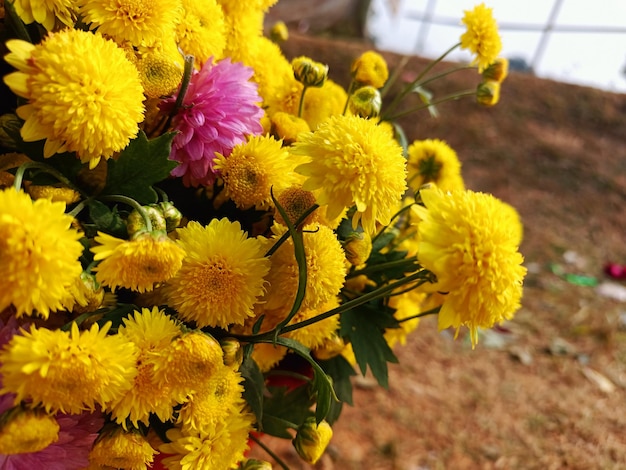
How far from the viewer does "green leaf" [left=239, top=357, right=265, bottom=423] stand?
399 millimetres

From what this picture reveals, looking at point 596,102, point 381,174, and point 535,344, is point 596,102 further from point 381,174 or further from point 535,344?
point 381,174

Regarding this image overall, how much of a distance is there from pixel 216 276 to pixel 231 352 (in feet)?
0.17

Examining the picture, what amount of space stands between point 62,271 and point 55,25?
0.56ft

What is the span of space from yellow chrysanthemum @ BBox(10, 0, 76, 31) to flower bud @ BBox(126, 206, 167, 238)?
124 mm

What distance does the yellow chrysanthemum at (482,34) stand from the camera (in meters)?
0.52

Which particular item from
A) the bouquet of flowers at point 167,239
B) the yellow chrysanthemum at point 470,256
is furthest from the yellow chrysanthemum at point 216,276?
the yellow chrysanthemum at point 470,256

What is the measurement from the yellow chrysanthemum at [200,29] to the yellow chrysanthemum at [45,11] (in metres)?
0.08

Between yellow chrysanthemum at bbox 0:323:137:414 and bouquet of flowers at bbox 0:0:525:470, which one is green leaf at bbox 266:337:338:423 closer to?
bouquet of flowers at bbox 0:0:525:470

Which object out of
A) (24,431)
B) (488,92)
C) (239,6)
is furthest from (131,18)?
(488,92)

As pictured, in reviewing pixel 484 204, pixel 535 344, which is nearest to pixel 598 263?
pixel 535 344

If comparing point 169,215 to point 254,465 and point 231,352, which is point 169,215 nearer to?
point 231,352

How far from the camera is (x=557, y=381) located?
112cm

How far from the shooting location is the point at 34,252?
258 mm

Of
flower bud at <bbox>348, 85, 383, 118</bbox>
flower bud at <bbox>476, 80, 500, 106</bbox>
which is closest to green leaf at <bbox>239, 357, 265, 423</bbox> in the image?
flower bud at <bbox>348, 85, 383, 118</bbox>
